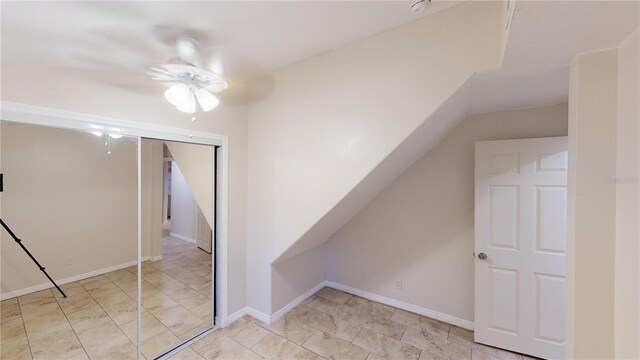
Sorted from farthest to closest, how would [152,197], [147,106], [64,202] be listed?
[152,197]
[147,106]
[64,202]

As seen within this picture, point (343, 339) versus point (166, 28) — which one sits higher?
point (166, 28)

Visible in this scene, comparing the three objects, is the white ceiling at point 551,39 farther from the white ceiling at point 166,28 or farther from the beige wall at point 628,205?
the white ceiling at point 166,28

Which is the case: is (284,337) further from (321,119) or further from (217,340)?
(321,119)

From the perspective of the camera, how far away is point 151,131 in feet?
6.41

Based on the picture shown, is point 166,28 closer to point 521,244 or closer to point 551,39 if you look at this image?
point 551,39

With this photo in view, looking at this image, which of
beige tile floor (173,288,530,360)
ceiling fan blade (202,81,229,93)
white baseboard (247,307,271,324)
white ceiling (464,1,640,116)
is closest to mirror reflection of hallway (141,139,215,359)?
beige tile floor (173,288,530,360)

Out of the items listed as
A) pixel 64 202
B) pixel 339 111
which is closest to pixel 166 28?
pixel 339 111

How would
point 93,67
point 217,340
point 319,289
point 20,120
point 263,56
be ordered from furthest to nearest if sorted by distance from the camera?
point 319,289 → point 217,340 → point 263,56 → point 93,67 → point 20,120

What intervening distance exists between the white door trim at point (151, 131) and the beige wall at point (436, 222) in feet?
5.55

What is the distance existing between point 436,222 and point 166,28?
286 centimetres

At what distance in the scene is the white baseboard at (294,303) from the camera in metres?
2.61

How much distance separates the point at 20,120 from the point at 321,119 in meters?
1.90

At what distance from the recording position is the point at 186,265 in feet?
8.52

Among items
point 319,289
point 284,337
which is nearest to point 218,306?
point 284,337
